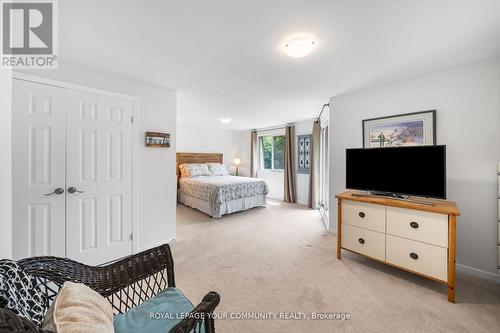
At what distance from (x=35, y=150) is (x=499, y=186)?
4472mm

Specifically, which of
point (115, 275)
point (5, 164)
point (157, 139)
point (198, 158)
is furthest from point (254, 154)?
point (5, 164)

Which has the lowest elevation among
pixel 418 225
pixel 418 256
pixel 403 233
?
pixel 418 256

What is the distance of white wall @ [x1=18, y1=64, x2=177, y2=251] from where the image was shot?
280cm

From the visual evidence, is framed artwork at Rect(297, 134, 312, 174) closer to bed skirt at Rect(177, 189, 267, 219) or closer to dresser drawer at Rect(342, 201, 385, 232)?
bed skirt at Rect(177, 189, 267, 219)

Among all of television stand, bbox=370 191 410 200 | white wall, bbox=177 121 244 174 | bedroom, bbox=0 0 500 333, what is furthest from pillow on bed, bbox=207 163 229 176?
television stand, bbox=370 191 410 200

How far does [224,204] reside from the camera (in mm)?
4656

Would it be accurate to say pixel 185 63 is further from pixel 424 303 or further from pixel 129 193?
pixel 424 303

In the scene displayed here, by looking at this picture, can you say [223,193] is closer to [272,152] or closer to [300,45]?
[272,152]

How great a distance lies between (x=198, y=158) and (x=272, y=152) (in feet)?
7.66

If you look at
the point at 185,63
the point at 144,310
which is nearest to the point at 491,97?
the point at 185,63

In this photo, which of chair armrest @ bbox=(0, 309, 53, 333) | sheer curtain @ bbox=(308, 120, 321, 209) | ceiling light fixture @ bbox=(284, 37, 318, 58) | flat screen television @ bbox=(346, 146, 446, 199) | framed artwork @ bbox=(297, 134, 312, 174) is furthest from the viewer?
framed artwork @ bbox=(297, 134, 312, 174)

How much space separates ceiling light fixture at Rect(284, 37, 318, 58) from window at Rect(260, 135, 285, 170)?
183 inches

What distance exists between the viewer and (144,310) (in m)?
1.18

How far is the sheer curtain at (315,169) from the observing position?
5.33 metres
